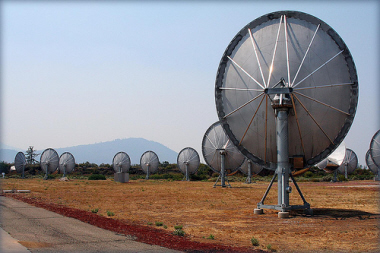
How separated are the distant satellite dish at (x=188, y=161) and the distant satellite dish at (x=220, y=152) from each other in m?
19.4

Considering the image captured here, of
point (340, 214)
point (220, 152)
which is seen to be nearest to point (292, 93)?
point (340, 214)

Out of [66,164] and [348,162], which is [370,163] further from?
[66,164]

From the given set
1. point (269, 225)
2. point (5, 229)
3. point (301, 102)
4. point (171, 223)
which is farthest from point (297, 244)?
point (5, 229)

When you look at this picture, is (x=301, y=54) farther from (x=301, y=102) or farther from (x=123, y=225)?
(x=123, y=225)

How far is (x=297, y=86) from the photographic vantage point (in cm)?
1992

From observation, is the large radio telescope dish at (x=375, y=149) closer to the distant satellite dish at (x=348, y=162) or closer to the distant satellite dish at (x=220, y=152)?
the distant satellite dish at (x=348, y=162)

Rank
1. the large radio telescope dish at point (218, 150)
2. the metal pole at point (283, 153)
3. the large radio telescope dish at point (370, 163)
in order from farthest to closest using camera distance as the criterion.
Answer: the large radio telescope dish at point (370, 163) < the large radio telescope dish at point (218, 150) < the metal pole at point (283, 153)

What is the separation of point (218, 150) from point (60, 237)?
117 ft

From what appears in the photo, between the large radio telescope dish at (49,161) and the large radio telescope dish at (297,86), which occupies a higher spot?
the large radio telescope dish at (297,86)

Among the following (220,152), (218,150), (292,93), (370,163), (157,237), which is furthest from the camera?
(370,163)

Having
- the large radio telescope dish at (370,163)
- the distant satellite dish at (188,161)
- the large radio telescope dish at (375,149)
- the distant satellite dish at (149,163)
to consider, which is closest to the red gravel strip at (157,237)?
the large radio telescope dish at (375,149)

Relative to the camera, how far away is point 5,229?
14.5 metres

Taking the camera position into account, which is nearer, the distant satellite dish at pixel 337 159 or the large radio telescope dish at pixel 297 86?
the large radio telescope dish at pixel 297 86

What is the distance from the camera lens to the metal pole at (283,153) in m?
19.6
